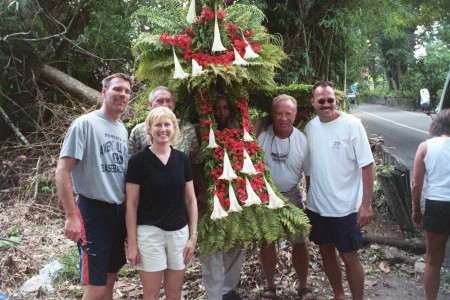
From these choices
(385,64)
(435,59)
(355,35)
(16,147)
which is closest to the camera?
(355,35)

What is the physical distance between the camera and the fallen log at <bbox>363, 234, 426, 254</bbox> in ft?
17.9

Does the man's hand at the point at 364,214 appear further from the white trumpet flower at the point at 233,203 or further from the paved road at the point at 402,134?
the paved road at the point at 402,134

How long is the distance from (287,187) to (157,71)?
1.61 m

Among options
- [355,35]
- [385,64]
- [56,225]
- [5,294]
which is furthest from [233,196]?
[385,64]

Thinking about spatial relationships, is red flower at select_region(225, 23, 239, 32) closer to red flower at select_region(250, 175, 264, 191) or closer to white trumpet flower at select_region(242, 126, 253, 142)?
white trumpet flower at select_region(242, 126, 253, 142)

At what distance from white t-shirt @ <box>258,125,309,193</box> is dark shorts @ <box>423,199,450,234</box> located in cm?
109

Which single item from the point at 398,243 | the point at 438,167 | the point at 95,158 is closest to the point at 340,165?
the point at 438,167

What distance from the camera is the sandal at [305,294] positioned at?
171 inches

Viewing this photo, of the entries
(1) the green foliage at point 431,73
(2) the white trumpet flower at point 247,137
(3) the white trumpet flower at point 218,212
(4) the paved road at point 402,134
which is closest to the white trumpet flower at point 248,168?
(2) the white trumpet flower at point 247,137

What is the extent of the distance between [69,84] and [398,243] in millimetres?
6947

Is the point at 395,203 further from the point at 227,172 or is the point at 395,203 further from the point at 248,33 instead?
the point at 248,33

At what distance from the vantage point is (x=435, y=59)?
79.3 ft

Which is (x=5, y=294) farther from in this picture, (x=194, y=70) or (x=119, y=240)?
(x=194, y=70)

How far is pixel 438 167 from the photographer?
3.56 m
